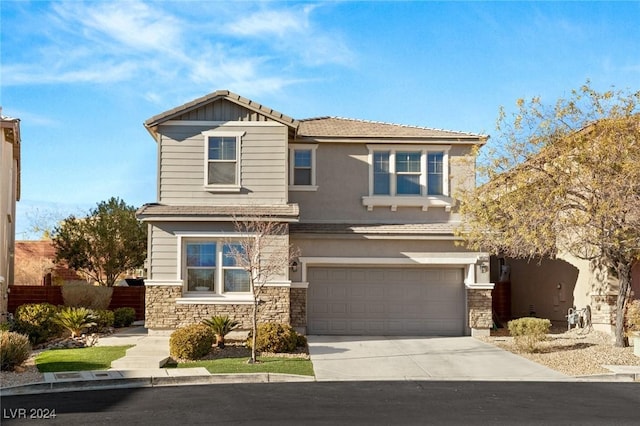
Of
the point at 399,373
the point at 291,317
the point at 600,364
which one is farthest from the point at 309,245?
the point at 600,364

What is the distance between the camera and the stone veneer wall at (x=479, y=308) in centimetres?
2206

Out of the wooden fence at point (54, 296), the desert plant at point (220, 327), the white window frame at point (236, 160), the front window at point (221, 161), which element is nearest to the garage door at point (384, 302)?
the white window frame at point (236, 160)

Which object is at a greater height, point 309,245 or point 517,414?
point 309,245

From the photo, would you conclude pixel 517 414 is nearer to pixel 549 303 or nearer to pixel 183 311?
pixel 183 311

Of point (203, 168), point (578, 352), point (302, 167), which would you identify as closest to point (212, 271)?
point (203, 168)

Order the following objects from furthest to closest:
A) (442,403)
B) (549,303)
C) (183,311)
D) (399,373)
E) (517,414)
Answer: (549,303)
(183,311)
(399,373)
(442,403)
(517,414)

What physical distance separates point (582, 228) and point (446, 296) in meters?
5.90

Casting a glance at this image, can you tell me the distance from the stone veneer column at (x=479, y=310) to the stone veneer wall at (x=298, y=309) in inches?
194

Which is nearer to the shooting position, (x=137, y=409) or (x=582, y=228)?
(x=137, y=409)

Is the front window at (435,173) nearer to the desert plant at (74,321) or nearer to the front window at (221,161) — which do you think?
the front window at (221,161)

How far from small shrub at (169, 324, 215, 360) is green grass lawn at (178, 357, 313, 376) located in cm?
32

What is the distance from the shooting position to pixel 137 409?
11578 millimetres

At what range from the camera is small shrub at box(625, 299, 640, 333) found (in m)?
18.1

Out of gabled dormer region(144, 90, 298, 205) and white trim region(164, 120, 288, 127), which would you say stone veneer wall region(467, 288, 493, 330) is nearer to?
gabled dormer region(144, 90, 298, 205)
